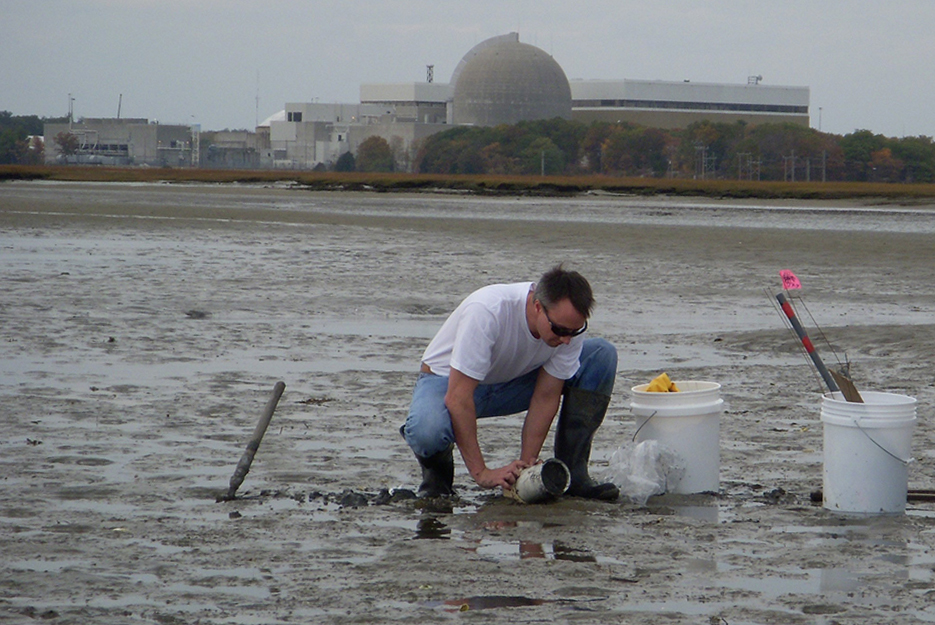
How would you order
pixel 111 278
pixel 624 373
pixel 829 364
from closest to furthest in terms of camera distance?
pixel 624 373
pixel 829 364
pixel 111 278

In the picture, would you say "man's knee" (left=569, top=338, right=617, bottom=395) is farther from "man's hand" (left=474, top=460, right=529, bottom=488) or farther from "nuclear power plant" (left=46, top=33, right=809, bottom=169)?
"nuclear power plant" (left=46, top=33, right=809, bottom=169)

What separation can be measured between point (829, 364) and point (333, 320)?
4.49 metres

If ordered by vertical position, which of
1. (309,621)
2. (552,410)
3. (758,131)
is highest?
(758,131)

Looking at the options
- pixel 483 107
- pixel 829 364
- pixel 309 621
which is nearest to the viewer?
pixel 309 621

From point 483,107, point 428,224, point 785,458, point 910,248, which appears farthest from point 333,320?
point 483,107

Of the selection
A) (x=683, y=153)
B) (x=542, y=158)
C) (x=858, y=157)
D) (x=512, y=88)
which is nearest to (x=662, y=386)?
(x=542, y=158)

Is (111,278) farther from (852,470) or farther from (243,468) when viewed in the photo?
(852,470)

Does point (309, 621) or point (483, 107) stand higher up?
point (483, 107)

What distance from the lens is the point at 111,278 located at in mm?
14664

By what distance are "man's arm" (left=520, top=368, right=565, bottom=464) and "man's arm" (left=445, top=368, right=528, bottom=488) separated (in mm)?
210

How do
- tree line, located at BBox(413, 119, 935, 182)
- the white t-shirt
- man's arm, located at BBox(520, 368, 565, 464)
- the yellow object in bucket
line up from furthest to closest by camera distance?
tree line, located at BBox(413, 119, 935, 182) → the yellow object in bucket → man's arm, located at BBox(520, 368, 565, 464) → the white t-shirt

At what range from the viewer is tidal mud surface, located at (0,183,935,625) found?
4.02 m

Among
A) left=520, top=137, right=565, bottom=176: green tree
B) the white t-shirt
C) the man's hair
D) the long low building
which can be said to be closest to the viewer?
the man's hair

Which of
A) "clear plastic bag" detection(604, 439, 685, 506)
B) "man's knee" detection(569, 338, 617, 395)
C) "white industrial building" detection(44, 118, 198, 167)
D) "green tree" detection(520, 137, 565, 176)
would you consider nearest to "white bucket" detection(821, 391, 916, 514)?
"clear plastic bag" detection(604, 439, 685, 506)
